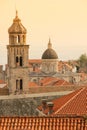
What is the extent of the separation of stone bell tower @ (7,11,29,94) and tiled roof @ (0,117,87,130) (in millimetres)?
22078

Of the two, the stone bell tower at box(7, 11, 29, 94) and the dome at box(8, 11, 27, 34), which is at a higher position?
the dome at box(8, 11, 27, 34)

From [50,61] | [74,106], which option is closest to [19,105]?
[74,106]

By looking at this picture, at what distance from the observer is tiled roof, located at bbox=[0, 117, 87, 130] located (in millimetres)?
9367

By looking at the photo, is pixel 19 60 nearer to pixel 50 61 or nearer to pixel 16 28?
pixel 16 28

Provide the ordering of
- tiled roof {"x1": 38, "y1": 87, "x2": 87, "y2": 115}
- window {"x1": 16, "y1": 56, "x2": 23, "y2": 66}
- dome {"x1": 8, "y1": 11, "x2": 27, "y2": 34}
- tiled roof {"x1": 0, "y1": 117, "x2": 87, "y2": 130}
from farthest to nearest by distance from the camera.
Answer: window {"x1": 16, "y1": 56, "x2": 23, "y2": 66} < dome {"x1": 8, "y1": 11, "x2": 27, "y2": 34} < tiled roof {"x1": 38, "y1": 87, "x2": 87, "y2": 115} < tiled roof {"x1": 0, "y1": 117, "x2": 87, "y2": 130}

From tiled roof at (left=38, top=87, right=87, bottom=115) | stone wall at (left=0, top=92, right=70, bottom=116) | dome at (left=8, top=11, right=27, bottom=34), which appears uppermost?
dome at (left=8, top=11, right=27, bottom=34)

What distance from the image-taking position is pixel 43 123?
9.52 meters

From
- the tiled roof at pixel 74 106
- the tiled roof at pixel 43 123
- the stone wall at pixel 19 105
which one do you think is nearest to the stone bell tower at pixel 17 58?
the stone wall at pixel 19 105

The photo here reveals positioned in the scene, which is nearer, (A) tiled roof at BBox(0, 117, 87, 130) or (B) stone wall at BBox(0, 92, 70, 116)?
(A) tiled roof at BBox(0, 117, 87, 130)

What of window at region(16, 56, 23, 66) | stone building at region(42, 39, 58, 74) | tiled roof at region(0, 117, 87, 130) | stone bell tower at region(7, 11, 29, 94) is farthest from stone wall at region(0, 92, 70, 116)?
stone building at region(42, 39, 58, 74)

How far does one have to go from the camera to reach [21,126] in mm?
9508

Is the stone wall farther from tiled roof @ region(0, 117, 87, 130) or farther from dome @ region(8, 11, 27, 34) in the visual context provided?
tiled roof @ region(0, 117, 87, 130)

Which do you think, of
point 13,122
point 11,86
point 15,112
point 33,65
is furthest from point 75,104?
point 33,65

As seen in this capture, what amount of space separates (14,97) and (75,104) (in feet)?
30.5
